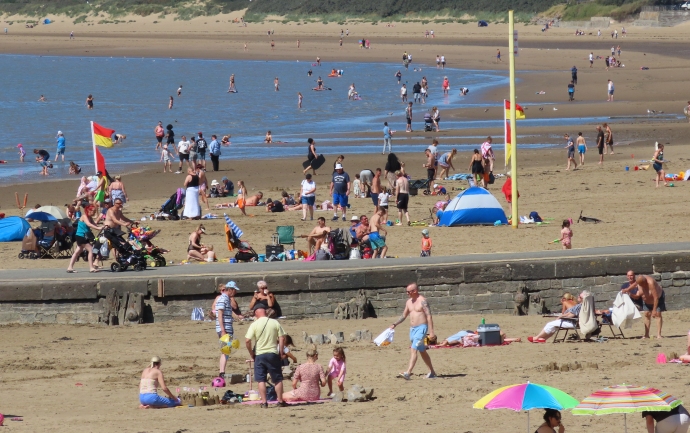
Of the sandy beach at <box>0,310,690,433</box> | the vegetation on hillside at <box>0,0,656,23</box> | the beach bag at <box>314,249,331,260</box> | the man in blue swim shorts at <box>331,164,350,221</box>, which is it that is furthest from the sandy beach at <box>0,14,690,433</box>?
the vegetation on hillside at <box>0,0,656,23</box>

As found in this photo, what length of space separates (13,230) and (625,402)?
16080mm

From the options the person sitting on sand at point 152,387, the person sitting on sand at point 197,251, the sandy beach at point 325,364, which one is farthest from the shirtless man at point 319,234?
the person sitting on sand at point 152,387

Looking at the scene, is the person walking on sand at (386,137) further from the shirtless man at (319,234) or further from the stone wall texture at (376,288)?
the stone wall texture at (376,288)

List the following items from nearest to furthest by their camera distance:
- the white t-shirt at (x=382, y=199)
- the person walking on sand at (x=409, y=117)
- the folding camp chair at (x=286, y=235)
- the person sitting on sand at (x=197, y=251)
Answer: the person sitting on sand at (x=197, y=251) → the folding camp chair at (x=286, y=235) → the white t-shirt at (x=382, y=199) → the person walking on sand at (x=409, y=117)

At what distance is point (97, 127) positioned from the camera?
83.7 feet

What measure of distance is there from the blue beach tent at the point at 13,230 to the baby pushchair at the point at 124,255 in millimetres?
5432

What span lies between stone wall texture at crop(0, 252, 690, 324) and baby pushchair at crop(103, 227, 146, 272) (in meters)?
0.85

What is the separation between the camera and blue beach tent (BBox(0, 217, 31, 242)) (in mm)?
21609

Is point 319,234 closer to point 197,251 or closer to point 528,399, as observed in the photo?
point 197,251

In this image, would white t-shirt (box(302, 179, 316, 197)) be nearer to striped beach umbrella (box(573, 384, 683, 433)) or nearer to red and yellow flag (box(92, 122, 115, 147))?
red and yellow flag (box(92, 122, 115, 147))

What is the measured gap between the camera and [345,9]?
374ft

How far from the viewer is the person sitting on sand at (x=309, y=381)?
452 inches

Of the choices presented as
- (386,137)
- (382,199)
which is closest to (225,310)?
(382,199)

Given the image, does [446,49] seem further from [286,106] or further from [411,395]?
[411,395]
